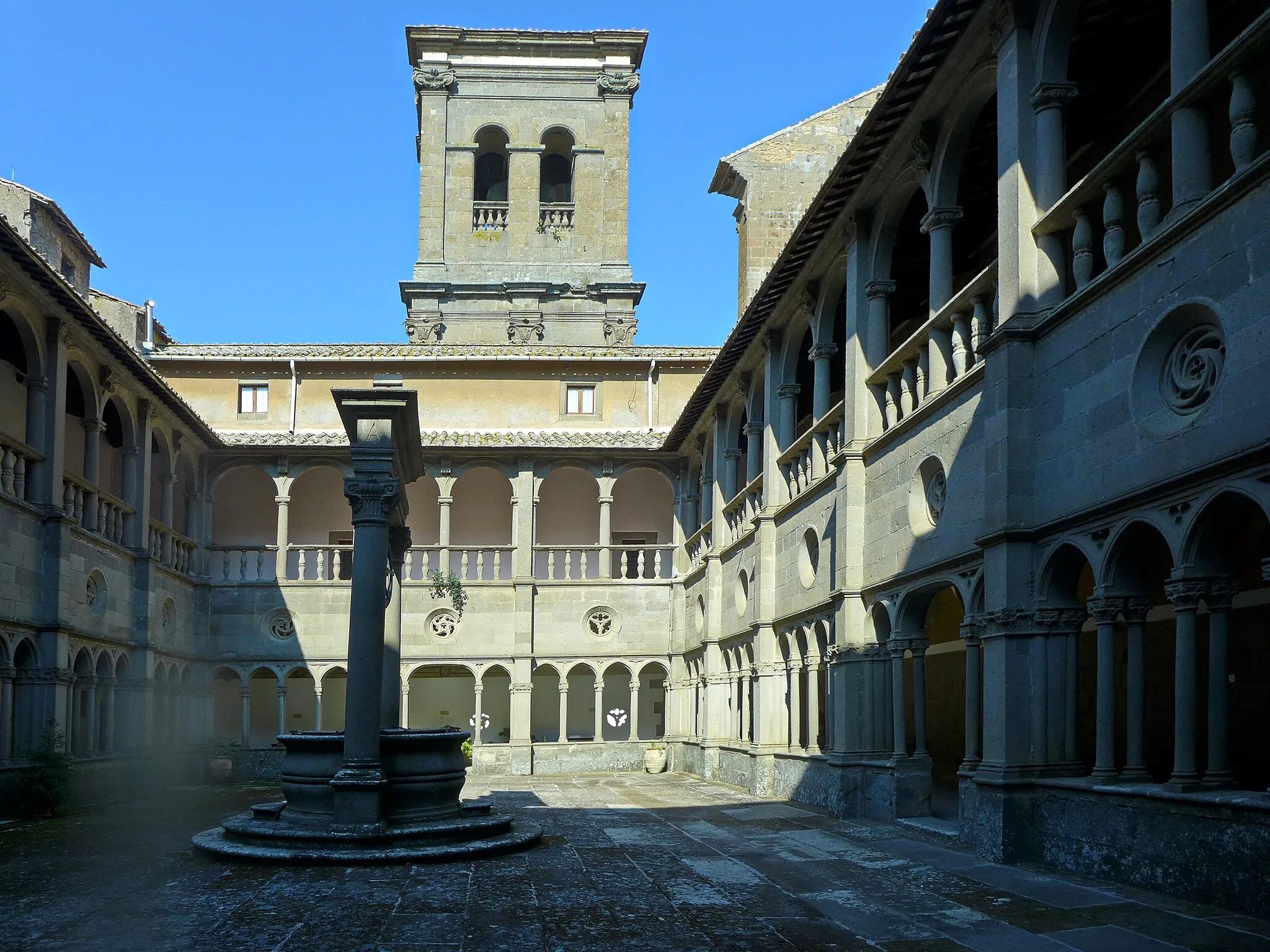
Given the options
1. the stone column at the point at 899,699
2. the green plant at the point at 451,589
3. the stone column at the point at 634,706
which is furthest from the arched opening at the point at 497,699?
the stone column at the point at 899,699

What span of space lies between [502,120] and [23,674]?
26.9 metres

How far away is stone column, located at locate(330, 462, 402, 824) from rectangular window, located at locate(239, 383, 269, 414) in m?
21.4

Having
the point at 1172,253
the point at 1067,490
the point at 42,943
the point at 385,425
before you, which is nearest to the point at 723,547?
the point at 385,425

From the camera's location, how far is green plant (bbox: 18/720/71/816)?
1998 centimetres

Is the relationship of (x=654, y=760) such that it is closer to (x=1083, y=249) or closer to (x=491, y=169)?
(x=1083, y=249)

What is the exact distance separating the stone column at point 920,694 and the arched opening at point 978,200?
17.7ft

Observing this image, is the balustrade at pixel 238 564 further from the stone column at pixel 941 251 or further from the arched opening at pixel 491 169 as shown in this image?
the stone column at pixel 941 251

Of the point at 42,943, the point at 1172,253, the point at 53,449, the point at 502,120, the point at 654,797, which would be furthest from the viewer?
the point at 502,120

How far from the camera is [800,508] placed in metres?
22.1

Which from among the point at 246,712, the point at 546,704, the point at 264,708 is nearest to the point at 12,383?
the point at 246,712

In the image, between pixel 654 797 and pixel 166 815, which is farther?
pixel 654 797

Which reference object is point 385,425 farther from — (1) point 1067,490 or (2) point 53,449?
(2) point 53,449

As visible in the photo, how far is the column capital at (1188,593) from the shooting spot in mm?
10289

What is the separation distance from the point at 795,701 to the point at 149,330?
21134 millimetres
